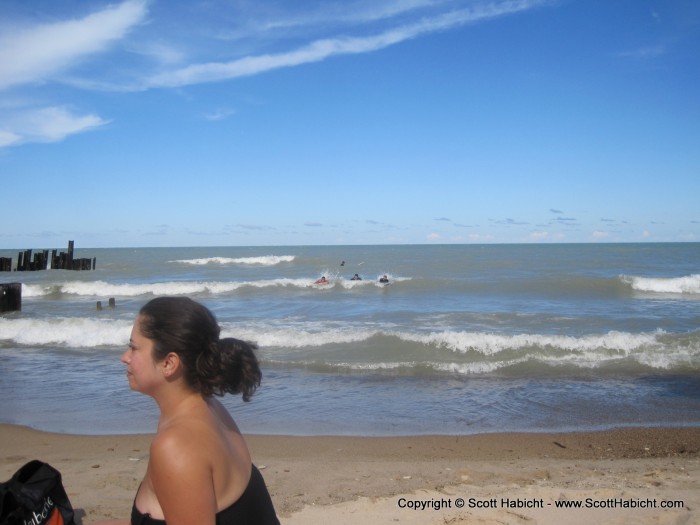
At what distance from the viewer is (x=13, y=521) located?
236 centimetres

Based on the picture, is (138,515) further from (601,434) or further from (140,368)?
(601,434)

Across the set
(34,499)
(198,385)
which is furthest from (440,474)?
(198,385)

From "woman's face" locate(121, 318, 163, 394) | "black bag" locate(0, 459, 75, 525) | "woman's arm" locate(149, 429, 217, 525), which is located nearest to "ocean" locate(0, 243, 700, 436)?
"black bag" locate(0, 459, 75, 525)

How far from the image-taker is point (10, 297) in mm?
17641

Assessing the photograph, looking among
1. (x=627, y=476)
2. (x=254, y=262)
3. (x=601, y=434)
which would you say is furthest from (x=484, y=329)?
(x=254, y=262)

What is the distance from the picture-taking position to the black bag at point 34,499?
7.80 feet

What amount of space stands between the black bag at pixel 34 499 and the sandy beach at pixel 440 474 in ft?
7.38

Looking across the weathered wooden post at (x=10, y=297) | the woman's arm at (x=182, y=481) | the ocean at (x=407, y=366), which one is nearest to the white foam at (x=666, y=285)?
the ocean at (x=407, y=366)

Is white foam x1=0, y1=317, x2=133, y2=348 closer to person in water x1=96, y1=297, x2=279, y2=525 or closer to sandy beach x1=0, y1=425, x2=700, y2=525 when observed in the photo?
sandy beach x1=0, y1=425, x2=700, y2=525

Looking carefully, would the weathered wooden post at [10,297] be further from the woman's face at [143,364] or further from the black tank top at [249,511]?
the black tank top at [249,511]

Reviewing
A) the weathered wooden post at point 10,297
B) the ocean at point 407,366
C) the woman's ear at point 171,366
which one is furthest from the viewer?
the weathered wooden post at point 10,297

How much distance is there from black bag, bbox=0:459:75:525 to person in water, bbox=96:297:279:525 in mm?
719

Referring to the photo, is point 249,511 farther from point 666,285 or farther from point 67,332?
point 666,285

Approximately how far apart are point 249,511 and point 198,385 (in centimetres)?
45
